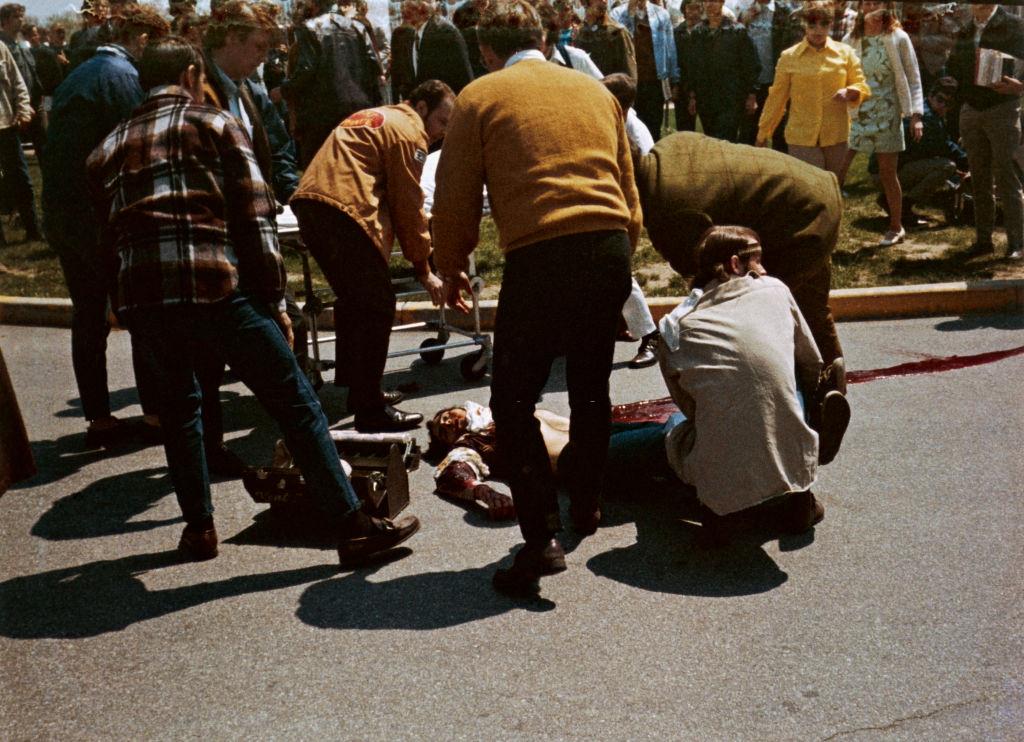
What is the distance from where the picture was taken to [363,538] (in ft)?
13.5

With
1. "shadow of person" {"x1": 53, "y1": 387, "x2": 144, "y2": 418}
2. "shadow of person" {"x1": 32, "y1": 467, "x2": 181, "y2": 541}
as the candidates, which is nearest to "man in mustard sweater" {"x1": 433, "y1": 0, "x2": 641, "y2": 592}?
"shadow of person" {"x1": 32, "y1": 467, "x2": 181, "y2": 541}

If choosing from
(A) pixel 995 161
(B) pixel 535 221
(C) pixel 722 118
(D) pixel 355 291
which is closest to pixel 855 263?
(A) pixel 995 161

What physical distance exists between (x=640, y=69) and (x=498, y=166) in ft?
25.5

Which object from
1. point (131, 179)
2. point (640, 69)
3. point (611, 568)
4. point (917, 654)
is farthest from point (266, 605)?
point (640, 69)

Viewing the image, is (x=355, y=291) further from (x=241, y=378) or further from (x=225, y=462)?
(x=241, y=378)

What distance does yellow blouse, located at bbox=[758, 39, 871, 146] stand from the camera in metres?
8.75

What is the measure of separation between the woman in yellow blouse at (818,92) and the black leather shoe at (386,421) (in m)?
4.52

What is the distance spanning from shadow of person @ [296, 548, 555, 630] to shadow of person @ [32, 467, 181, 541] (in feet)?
3.54

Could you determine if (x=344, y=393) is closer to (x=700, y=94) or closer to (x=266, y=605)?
(x=266, y=605)

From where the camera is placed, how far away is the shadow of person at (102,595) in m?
→ 3.81

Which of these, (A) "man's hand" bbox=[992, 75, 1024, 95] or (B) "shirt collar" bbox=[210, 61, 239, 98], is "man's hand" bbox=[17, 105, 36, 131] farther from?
(A) "man's hand" bbox=[992, 75, 1024, 95]

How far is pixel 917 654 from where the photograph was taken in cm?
339

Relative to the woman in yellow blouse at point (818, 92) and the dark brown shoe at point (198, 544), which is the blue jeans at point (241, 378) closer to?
the dark brown shoe at point (198, 544)

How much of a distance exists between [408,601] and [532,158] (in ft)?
4.90
